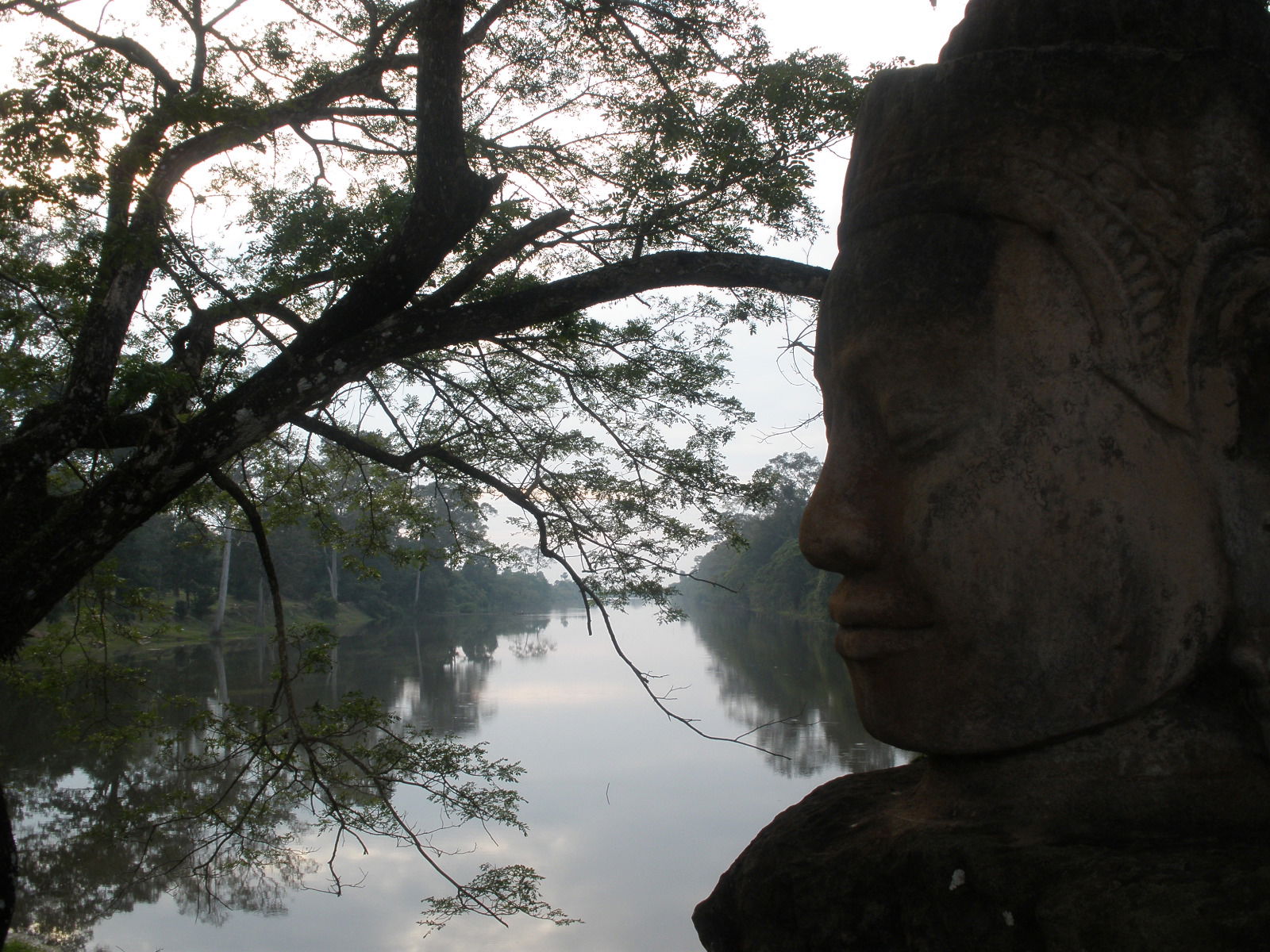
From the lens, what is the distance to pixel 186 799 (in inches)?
201

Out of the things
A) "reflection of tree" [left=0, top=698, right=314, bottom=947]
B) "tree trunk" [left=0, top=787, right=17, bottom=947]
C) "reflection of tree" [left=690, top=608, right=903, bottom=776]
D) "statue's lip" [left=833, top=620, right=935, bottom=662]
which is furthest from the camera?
"reflection of tree" [left=690, top=608, right=903, bottom=776]

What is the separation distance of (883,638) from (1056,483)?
0.40 meters

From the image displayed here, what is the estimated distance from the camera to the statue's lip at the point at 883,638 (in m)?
1.63

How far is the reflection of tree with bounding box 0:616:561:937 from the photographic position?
14.6 ft

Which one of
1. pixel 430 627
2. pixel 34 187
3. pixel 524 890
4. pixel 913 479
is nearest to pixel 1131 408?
pixel 913 479

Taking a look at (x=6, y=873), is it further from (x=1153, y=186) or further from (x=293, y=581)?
(x=293, y=581)

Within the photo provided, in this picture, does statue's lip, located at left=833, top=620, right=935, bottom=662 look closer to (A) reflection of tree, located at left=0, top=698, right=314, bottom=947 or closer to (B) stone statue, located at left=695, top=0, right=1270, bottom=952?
(B) stone statue, located at left=695, top=0, right=1270, bottom=952

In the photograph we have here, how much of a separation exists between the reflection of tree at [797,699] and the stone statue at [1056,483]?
2.58 meters

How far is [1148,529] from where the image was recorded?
1.48m

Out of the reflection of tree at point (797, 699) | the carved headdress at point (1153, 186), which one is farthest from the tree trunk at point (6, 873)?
the carved headdress at point (1153, 186)

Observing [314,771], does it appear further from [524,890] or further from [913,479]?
[913,479]

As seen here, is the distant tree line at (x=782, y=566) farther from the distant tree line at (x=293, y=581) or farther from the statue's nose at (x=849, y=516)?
the statue's nose at (x=849, y=516)

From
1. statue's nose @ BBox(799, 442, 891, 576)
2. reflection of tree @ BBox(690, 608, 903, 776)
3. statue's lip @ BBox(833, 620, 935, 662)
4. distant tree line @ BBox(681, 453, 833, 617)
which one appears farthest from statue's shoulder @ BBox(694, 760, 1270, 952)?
distant tree line @ BBox(681, 453, 833, 617)

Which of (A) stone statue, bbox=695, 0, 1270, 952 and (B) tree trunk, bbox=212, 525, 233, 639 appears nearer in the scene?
(A) stone statue, bbox=695, 0, 1270, 952
